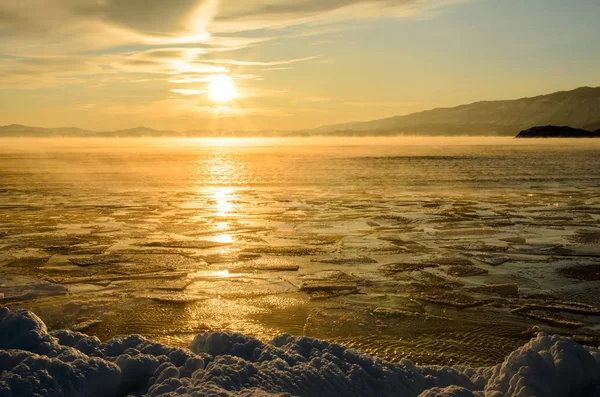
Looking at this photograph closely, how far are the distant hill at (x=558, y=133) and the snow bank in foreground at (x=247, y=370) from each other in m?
128

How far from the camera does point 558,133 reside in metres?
127

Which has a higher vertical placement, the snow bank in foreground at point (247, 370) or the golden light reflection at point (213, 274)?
the snow bank in foreground at point (247, 370)

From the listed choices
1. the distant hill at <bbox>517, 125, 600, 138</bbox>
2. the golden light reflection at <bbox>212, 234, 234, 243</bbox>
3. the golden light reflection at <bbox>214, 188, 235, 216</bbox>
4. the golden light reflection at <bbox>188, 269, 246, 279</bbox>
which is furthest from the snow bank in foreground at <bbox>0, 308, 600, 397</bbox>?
the distant hill at <bbox>517, 125, 600, 138</bbox>

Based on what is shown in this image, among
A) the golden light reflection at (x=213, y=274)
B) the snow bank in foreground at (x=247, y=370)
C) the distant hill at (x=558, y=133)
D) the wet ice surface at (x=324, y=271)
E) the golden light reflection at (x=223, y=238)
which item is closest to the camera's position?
the snow bank in foreground at (x=247, y=370)

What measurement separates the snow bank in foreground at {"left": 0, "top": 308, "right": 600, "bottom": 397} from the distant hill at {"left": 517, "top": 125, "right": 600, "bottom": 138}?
128 metres

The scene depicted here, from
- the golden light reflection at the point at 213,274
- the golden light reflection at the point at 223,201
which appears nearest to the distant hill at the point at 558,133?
the golden light reflection at the point at 223,201

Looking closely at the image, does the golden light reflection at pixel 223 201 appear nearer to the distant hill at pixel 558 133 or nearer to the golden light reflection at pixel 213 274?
the golden light reflection at pixel 213 274

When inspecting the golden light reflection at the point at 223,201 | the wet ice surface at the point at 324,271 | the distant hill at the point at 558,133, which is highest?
the distant hill at the point at 558,133

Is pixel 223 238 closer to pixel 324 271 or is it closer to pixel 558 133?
pixel 324 271

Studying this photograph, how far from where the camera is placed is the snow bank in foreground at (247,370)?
3.09m

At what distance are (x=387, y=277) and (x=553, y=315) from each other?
2049 mm

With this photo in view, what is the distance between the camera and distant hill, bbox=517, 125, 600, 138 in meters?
118

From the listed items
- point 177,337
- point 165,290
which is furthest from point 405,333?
point 165,290

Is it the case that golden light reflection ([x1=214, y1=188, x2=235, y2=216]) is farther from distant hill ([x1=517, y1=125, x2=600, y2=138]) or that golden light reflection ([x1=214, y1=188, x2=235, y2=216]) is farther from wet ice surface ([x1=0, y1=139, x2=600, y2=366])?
distant hill ([x1=517, y1=125, x2=600, y2=138])
